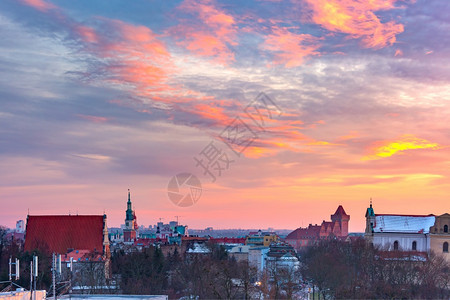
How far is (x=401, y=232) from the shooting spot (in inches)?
4697

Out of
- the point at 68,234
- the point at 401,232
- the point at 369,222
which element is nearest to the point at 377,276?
the point at 401,232

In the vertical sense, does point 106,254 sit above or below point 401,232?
below

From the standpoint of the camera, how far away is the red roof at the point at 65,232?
10328 cm

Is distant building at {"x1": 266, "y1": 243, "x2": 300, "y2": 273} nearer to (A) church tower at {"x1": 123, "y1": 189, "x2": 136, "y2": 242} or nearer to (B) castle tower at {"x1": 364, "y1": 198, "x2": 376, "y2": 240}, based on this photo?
(B) castle tower at {"x1": 364, "y1": 198, "x2": 376, "y2": 240}

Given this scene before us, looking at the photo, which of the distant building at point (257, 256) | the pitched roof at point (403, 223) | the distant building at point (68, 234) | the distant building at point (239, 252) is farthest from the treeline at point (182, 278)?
the pitched roof at point (403, 223)

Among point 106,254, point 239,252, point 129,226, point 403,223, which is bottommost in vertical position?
point 239,252

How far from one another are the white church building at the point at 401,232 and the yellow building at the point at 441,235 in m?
1.12

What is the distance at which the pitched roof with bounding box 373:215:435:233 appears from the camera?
11769 centimetres

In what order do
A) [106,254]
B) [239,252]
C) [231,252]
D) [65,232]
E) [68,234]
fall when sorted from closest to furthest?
[106,254], [68,234], [65,232], [231,252], [239,252]

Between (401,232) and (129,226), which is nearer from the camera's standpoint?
(401,232)

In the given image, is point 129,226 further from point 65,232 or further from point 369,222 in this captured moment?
point 65,232

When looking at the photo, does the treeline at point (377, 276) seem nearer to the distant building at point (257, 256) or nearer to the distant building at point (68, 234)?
the distant building at point (257, 256)

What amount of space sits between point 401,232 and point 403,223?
7.01 ft

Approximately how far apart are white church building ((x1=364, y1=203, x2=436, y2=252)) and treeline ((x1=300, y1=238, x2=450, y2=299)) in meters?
13.9
